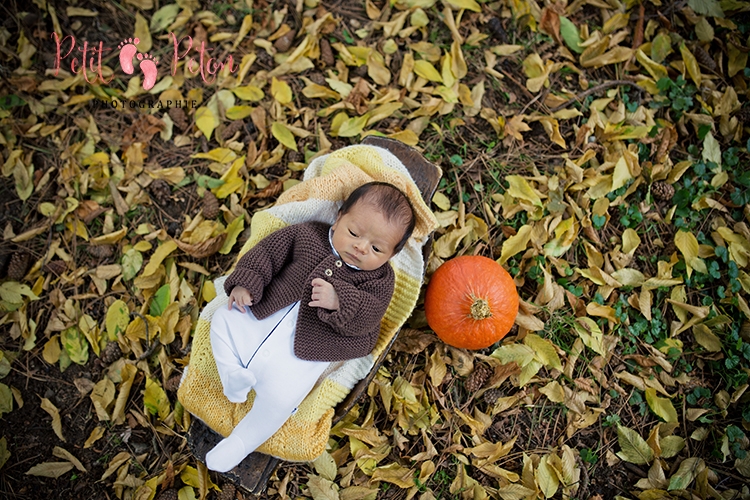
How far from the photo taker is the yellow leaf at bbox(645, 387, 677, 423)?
3.06m

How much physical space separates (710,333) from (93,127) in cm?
→ 431

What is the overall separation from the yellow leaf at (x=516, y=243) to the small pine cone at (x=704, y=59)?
1790mm

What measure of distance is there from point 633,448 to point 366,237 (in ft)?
6.52

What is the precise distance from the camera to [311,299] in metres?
2.74

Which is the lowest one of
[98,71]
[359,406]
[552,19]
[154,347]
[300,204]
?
[359,406]

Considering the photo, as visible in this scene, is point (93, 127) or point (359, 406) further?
point (93, 127)

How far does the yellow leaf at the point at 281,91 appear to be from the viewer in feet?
12.1

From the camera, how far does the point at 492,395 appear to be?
10.3ft

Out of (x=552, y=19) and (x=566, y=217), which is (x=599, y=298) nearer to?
(x=566, y=217)

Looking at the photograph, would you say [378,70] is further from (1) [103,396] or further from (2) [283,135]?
(1) [103,396]

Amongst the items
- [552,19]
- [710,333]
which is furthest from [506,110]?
[710,333]

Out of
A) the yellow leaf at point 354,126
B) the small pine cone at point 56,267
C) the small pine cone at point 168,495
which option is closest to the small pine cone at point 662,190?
the yellow leaf at point 354,126

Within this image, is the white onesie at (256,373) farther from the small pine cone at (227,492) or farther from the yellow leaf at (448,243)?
the yellow leaf at (448,243)

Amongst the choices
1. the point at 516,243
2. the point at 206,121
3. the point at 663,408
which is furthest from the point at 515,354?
the point at 206,121
